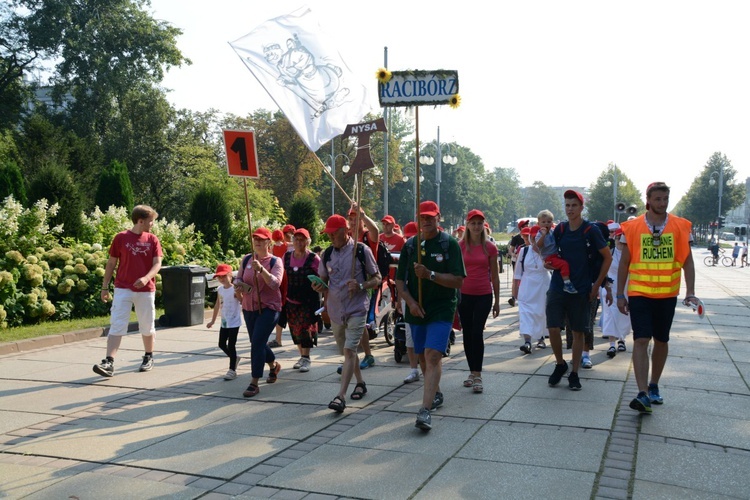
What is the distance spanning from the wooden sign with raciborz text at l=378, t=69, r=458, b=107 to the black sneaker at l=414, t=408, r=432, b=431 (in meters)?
2.76

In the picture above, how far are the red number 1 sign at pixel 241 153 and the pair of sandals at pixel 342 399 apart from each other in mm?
2464

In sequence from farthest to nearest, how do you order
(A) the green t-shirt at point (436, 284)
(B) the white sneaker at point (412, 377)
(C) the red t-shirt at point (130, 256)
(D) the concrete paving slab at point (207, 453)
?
(C) the red t-shirt at point (130, 256), (B) the white sneaker at point (412, 377), (A) the green t-shirt at point (436, 284), (D) the concrete paving slab at point (207, 453)

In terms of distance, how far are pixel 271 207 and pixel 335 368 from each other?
2271cm

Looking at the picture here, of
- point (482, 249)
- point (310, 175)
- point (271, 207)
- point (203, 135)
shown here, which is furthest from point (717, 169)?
point (482, 249)

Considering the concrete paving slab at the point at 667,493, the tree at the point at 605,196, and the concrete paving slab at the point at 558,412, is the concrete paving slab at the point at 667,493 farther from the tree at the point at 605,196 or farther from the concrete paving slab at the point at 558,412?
the tree at the point at 605,196

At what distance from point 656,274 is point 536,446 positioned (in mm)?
2009

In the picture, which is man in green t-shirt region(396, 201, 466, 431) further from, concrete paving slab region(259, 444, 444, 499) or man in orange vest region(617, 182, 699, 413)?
man in orange vest region(617, 182, 699, 413)

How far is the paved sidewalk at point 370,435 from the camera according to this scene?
15.1 ft

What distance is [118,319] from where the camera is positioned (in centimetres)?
840

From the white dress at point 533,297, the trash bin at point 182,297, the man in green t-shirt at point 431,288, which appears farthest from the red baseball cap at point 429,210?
the trash bin at point 182,297

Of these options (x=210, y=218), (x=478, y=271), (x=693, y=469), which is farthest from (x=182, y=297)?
(x=693, y=469)

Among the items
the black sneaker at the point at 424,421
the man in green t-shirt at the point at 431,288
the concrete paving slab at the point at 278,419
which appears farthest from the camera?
the man in green t-shirt at the point at 431,288

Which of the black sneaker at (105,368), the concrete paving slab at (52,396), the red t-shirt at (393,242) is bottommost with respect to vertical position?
the concrete paving slab at (52,396)

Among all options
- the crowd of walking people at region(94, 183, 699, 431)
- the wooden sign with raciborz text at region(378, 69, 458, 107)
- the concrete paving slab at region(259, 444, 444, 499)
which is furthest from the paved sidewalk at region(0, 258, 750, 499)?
the wooden sign with raciborz text at region(378, 69, 458, 107)
